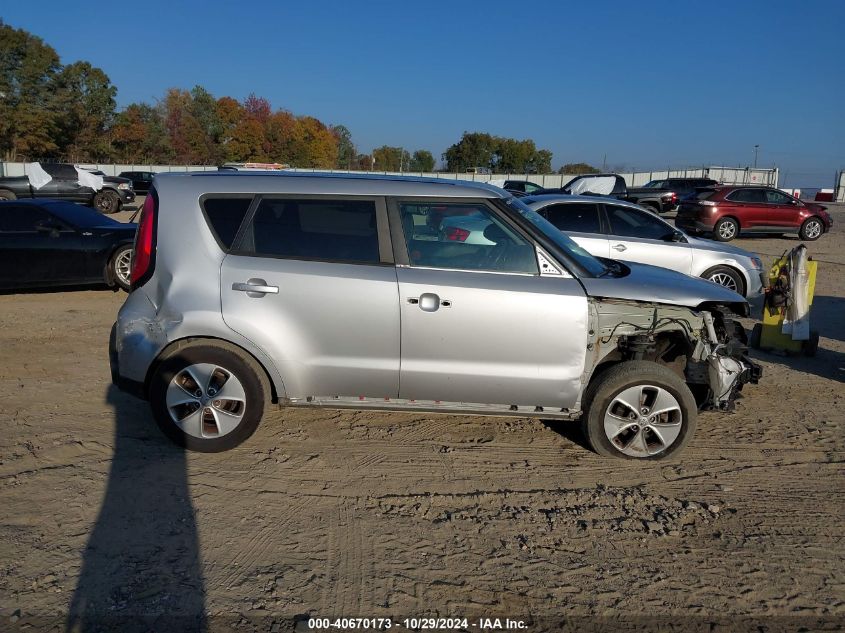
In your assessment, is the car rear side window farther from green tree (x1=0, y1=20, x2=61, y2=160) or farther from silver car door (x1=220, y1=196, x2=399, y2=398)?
green tree (x1=0, y1=20, x2=61, y2=160)

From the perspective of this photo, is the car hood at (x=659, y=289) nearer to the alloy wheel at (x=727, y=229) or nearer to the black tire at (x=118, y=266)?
the black tire at (x=118, y=266)

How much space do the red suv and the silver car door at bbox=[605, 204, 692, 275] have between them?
11.8 metres

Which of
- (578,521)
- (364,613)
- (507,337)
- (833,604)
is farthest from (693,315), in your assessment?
(364,613)

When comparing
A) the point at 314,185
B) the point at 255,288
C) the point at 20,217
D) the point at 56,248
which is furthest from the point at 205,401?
the point at 20,217

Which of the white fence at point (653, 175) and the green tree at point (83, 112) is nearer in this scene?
the white fence at point (653, 175)

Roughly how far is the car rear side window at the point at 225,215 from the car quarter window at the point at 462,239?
105cm

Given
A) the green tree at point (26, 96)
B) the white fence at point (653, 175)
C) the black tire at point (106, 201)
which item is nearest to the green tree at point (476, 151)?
the white fence at point (653, 175)

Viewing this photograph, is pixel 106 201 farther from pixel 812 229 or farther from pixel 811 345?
pixel 811 345

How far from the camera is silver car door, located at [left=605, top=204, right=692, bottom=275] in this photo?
30.0 ft

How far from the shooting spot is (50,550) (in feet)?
11.0

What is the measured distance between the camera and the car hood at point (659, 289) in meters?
4.40

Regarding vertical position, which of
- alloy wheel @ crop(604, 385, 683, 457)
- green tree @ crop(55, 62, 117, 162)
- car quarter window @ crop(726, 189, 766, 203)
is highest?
green tree @ crop(55, 62, 117, 162)

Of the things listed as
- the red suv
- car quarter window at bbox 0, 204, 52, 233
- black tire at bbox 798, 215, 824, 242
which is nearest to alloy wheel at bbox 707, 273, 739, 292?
car quarter window at bbox 0, 204, 52, 233

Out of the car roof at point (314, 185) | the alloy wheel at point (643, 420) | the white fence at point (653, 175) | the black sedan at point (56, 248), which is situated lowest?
the alloy wheel at point (643, 420)
